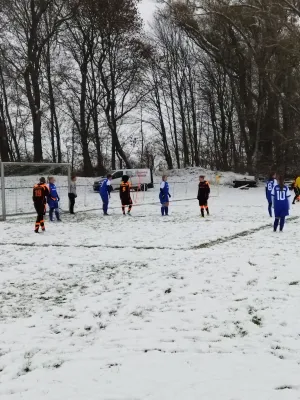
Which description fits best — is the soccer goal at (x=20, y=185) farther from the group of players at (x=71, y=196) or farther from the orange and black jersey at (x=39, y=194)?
the orange and black jersey at (x=39, y=194)

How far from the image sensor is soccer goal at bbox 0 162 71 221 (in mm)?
19659

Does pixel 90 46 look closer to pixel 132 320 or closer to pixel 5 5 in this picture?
pixel 5 5

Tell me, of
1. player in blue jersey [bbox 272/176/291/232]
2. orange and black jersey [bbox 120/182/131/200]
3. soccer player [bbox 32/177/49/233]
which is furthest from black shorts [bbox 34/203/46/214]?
player in blue jersey [bbox 272/176/291/232]

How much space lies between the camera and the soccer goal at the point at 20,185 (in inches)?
774

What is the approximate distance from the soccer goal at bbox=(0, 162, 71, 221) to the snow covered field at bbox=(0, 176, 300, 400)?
844 cm

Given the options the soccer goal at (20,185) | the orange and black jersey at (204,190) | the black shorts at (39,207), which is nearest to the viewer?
the black shorts at (39,207)

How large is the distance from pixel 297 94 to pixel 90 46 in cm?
1833

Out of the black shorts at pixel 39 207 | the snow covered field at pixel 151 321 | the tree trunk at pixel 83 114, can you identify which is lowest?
the snow covered field at pixel 151 321

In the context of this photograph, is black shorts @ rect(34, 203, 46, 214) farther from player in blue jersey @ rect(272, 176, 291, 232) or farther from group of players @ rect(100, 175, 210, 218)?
player in blue jersey @ rect(272, 176, 291, 232)

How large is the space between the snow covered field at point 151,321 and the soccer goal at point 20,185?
8.44 m

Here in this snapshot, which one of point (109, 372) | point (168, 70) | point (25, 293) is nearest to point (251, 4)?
point (168, 70)

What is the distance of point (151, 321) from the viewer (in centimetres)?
589

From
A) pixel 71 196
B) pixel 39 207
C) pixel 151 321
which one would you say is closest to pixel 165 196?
pixel 71 196

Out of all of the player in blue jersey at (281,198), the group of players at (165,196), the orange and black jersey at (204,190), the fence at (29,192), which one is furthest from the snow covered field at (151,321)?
the fence at (29,192)
